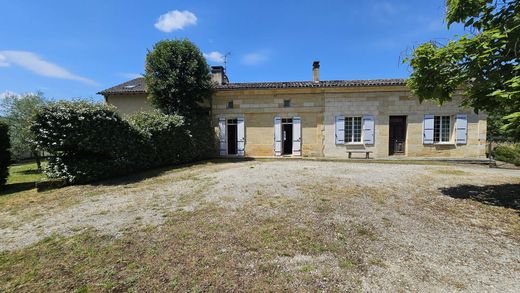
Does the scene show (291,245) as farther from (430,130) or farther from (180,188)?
(430,130)

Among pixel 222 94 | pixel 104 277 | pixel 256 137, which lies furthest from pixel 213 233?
pixel 222 94

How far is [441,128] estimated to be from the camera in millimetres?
12086

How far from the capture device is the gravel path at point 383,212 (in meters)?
2.60

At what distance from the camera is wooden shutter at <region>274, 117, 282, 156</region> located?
12.9m

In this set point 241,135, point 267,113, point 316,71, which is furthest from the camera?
point 316,71

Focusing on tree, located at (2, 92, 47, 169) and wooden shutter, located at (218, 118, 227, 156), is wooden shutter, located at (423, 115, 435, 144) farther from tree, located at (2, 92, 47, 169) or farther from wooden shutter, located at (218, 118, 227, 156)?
tree, located at (2, 92, 47, 169)

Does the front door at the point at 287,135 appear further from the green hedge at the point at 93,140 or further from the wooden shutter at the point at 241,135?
the green hedge at the point at 93,140

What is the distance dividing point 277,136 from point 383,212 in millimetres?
8987

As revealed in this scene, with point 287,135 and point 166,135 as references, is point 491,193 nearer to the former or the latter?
point 287,135

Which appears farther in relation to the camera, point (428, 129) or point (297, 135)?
point (297, 135)

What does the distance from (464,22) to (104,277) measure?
7151 millimetres

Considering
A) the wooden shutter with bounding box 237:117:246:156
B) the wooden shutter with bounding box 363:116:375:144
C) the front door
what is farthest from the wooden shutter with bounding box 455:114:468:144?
the wooden shutter with bounding box 237:117:246:156

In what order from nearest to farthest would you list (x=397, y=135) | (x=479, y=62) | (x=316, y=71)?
(x=479, y=62), (x=397, y=135), (x=316, y=71)

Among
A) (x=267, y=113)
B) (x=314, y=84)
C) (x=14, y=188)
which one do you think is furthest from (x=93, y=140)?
(x=314, y=84)
